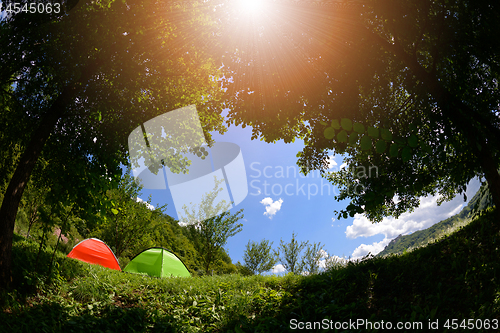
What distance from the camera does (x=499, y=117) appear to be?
5672mm

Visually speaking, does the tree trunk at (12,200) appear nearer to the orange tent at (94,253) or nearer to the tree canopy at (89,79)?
the tree canopy at (89,79)

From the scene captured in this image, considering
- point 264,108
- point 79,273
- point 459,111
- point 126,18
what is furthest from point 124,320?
point 459,111

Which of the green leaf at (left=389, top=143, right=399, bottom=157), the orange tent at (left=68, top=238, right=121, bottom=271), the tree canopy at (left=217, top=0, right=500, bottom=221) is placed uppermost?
the tree canopy at (left=217, top=0, right=500, bottom=221)

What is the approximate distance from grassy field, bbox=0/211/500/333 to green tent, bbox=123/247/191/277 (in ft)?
20.3

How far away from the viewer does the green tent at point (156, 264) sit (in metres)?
12.8

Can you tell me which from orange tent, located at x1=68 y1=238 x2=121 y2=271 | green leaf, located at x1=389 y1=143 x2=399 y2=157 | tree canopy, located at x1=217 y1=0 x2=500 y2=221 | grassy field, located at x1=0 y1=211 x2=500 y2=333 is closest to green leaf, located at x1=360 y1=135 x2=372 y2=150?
green leaf, located at x1=389 y1=143 x2=399 y2=157

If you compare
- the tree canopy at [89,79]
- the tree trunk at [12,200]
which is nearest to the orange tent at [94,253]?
the tree canopy at [89,79]

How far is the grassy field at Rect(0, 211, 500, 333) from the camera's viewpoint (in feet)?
14.1

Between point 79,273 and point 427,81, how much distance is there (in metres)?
9.74

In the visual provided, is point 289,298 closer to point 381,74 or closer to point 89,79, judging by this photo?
point 381,74

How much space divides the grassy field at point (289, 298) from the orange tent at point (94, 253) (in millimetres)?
5779

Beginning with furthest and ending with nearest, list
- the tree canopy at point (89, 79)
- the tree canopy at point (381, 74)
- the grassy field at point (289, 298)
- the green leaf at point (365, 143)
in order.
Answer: the tree canopy at point (89, 79) → the tree canopy at point (381, 74) → the grassy field at point (289, 298) → the green leaf at point (365, 143)

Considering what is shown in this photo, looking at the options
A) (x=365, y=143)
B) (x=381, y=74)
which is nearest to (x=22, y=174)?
(x=365, y=143)

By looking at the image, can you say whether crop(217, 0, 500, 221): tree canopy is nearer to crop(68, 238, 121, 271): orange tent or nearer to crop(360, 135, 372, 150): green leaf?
crop(360, 135, 372, 150): green leaf
